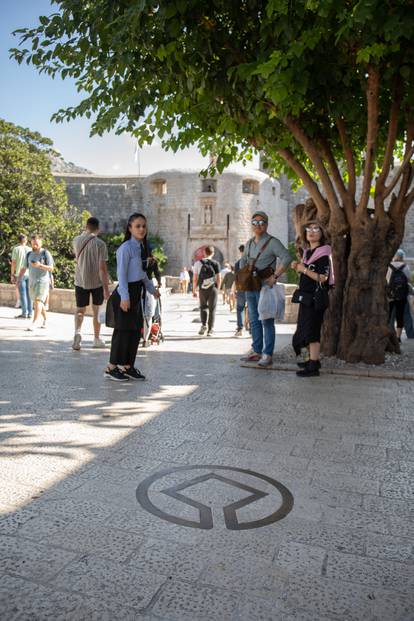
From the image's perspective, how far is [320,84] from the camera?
654 centimetres

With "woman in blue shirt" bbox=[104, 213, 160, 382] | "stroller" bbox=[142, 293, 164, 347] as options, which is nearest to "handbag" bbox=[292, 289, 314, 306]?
"woman in blue shirt" bbox=[104, 213, 160, 382]

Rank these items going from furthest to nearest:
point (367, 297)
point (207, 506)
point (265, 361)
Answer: point (367, 297), point (265, 361), point (207, 506)

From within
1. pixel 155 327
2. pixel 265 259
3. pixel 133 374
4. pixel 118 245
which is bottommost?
pixel 133 374

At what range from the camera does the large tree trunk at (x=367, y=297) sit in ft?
23.1

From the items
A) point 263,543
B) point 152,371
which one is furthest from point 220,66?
point 263,543

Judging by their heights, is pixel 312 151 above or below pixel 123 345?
above

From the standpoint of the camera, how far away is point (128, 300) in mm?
5703

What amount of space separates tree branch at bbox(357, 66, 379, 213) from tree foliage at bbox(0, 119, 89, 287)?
646 inches

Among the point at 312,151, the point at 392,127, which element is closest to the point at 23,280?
the point at 312,151

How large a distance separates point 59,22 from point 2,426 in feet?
16.2

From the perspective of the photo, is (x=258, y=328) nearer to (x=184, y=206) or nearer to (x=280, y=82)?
(x=280, y=82)

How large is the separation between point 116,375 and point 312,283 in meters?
2.52

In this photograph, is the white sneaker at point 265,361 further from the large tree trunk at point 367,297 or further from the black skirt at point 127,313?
the black skirt at point 127,313

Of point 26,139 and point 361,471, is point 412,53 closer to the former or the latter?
point 361,471
